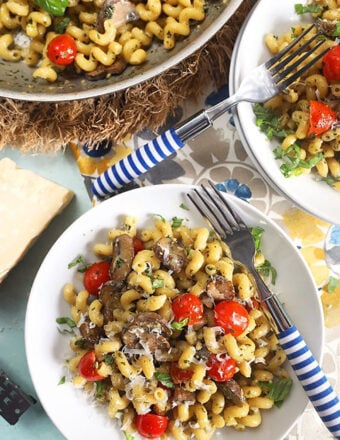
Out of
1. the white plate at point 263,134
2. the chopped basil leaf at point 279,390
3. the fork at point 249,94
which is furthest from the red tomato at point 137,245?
the chopped basil leaf at point 279,390

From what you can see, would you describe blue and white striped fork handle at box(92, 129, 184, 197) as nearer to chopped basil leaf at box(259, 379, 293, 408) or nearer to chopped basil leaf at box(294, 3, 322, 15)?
chopped basil leaf at box(294, 3, 322, 15)

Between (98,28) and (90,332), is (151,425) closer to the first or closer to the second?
(90,332)

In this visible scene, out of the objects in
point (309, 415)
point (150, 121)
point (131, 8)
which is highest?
point (131, 8)

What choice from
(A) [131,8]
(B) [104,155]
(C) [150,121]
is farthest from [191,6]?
(B) [104,155]

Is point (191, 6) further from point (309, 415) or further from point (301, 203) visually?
point (309, 415)

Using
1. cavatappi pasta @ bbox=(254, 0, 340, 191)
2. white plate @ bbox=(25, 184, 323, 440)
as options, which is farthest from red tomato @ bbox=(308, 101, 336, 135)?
white plate @ bbox=(25, 184, 323, 440)

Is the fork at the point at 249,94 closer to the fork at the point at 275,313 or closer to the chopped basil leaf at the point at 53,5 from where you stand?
the fork at the point at 275,313

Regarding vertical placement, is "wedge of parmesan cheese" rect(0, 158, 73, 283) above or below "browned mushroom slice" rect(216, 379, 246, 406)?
above
